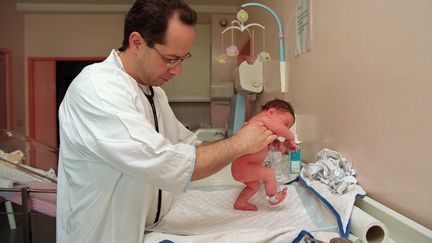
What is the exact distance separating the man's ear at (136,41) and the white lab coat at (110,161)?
8 centimetres

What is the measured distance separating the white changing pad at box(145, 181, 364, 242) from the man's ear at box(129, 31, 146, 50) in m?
0.58

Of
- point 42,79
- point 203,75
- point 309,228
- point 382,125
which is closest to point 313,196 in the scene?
point 309,228

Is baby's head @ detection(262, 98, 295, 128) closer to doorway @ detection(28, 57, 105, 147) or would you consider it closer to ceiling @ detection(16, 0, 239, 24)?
ceiling @ detection(16, 0, 239, 24)

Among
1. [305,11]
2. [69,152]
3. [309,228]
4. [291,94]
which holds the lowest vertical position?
[309,228]

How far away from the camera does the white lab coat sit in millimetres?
744

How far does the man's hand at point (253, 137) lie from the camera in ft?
2.91

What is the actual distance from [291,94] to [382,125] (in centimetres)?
88

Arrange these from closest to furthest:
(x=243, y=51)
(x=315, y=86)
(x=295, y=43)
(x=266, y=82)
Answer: (x=315, y=86), (x=295, y=43), (x=266, y=82), (x=243, y=51)

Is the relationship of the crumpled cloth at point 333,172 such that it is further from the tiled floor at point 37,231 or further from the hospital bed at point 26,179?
the tiled floor at point 37,231

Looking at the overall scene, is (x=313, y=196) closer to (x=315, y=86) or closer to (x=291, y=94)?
(x=315, y=86)

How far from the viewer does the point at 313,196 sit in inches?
43.5

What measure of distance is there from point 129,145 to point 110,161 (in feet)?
0.25

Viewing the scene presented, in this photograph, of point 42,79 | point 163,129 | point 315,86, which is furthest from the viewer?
point 42,79

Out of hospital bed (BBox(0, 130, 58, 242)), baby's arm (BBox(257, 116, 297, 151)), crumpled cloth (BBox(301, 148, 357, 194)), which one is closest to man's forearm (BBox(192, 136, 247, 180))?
baby's arm (BBox(257, 116, 297, 151))
